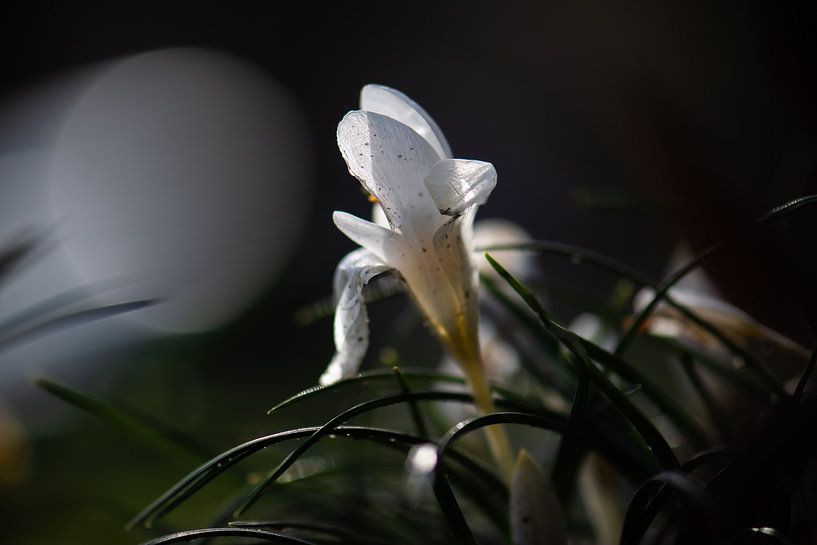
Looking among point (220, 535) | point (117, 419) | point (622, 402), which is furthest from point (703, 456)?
point (117, 419)

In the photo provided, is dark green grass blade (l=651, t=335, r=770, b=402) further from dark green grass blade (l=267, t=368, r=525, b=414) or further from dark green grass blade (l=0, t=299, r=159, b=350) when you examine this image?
dark green grass blade (l=0, t=299, r=159, b=350)

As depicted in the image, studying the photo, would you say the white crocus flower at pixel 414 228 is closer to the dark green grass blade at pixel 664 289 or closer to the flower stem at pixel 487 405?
the flower stem at pixel 487 405

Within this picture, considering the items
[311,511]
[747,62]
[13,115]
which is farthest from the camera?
[13,115]

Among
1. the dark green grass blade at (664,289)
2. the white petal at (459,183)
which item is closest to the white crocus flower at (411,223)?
the white petal at (459,183)

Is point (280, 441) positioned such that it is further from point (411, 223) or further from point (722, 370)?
point (722, 370)

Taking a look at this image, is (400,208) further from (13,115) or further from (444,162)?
(13,115)

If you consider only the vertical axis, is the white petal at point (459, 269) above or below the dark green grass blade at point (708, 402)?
above

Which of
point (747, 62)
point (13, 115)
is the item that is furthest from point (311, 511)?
point (13, 115)
